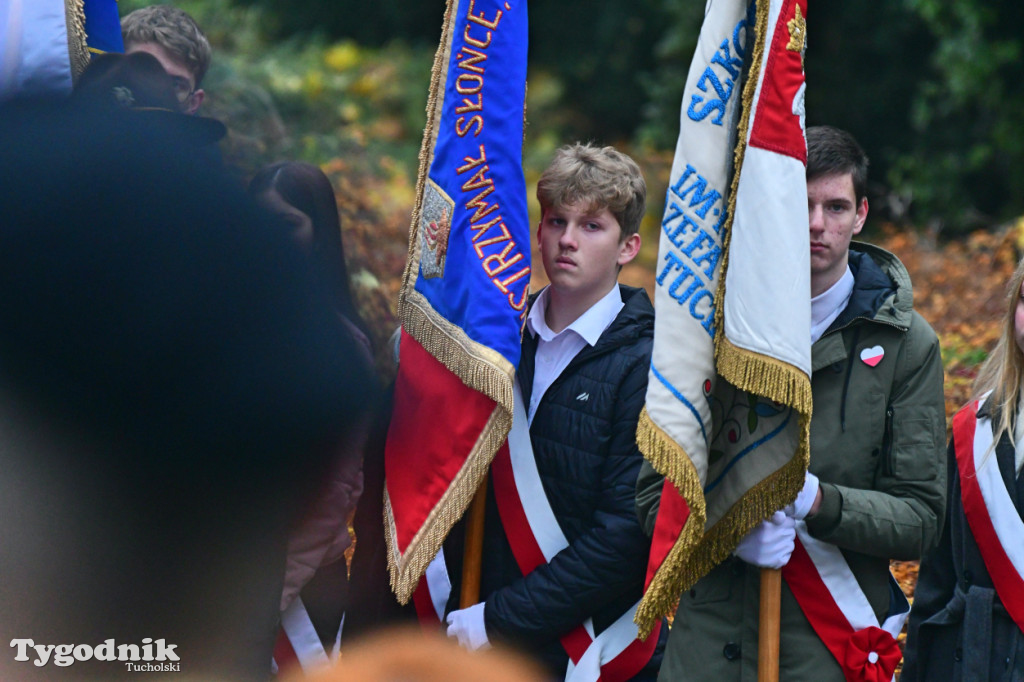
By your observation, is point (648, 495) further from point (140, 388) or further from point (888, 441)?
point (140, 388)

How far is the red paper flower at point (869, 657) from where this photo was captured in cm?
326

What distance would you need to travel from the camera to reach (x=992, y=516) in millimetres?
3500

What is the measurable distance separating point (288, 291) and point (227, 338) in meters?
0.13

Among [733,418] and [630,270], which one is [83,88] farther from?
[630,270]

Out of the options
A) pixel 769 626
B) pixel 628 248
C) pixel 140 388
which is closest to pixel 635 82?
pixel 628 248

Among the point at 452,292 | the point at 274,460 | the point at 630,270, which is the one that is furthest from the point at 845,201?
the point at 630,270

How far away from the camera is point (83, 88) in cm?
257

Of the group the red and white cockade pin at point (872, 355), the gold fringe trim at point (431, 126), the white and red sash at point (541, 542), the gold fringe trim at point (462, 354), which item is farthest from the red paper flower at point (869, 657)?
the gold fringe trim at point (431, 126)

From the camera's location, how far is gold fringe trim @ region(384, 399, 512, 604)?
137 inches

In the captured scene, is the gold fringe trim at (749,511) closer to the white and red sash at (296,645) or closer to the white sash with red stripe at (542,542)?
the white sash with red stripe at (542,542)

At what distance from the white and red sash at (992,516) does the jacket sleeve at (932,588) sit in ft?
0.32

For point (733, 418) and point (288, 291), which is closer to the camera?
point (288, 291)

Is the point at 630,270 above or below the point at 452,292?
below

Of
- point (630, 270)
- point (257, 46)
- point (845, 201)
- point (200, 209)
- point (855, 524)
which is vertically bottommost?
point (630, 270)
